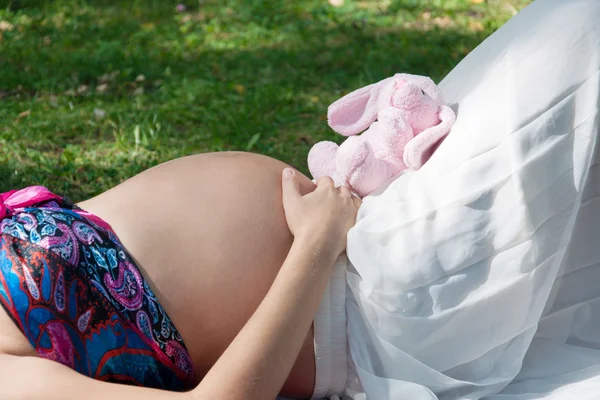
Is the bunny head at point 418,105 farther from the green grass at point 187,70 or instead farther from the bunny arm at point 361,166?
the green grass at point 187,70

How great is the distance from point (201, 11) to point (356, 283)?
3353mm

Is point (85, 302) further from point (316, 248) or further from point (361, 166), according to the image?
point (361, 166)

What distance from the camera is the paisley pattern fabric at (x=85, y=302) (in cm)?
150

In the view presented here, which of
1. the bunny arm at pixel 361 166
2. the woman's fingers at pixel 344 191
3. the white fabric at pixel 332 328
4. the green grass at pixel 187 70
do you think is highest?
the bunny arm at pixel 361 166

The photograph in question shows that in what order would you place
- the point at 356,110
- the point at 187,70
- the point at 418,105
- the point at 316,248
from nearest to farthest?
the point at 316,248
the point at 418,105
the point at 356,110
the point at 187,70

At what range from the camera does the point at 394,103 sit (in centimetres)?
189

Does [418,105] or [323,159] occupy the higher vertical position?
[418,105]

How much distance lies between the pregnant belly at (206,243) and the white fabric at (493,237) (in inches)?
7.6

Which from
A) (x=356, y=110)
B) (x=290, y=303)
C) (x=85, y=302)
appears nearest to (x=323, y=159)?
(x=356, y=110)

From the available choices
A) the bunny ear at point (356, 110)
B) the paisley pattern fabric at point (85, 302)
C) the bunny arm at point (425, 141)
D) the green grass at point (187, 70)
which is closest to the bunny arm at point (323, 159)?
the bunny ear at point (356, 110)

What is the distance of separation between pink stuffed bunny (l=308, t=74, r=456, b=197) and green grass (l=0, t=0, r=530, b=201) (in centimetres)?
122

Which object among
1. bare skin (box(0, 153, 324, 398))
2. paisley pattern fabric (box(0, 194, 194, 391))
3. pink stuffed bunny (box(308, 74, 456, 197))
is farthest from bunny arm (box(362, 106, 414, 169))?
paisley pattern fabric (box(0, 194, 194, 391))

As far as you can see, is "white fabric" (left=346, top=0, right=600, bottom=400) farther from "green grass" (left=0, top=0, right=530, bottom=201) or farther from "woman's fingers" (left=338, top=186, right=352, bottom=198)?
"green grass" (left=0, top=0, right=530, bottom=201)

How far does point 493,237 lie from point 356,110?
569 millimetres
